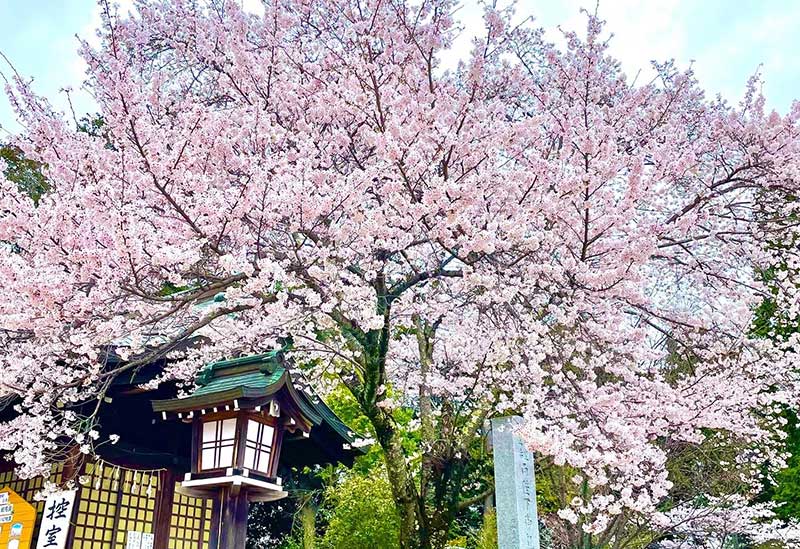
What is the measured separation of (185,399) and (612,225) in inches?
158

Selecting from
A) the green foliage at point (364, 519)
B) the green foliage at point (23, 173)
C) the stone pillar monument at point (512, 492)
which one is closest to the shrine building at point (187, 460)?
the stone pillar monument at point (512, 492)

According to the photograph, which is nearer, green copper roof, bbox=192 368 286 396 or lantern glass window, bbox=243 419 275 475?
lantern glass window, bbox=243 419 275 475

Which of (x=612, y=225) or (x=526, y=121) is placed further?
(x=526, y=121)

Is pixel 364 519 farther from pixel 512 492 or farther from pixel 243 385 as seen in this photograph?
pixel 243 385

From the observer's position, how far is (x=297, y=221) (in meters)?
5.10

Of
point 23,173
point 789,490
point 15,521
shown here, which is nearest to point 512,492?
point 15,521

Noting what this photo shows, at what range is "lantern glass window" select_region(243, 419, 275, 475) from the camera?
5.53m

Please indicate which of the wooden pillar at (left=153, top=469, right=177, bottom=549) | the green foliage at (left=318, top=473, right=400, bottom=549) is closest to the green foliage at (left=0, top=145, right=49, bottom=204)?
the wooden pillar at (left=153, top=469, right=177, bottom=549)

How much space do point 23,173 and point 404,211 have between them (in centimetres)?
1373

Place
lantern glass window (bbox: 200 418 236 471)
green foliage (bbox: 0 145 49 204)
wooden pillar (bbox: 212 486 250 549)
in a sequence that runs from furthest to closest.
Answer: green foliage (bbox: 0 145 49 204) → lantern glass window (bbox: 200 418 236 471) → wooden pillar (bbox: 212 486 250 549)

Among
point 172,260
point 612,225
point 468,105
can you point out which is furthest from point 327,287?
point 612,225

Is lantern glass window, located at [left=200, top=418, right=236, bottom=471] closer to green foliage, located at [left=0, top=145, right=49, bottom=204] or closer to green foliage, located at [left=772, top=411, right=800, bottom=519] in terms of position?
green foliage, located at [left=0, top=145, right=49, bottom=204]

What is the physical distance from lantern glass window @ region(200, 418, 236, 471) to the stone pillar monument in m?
2.73

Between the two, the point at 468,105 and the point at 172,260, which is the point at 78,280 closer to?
the point at 172,260
